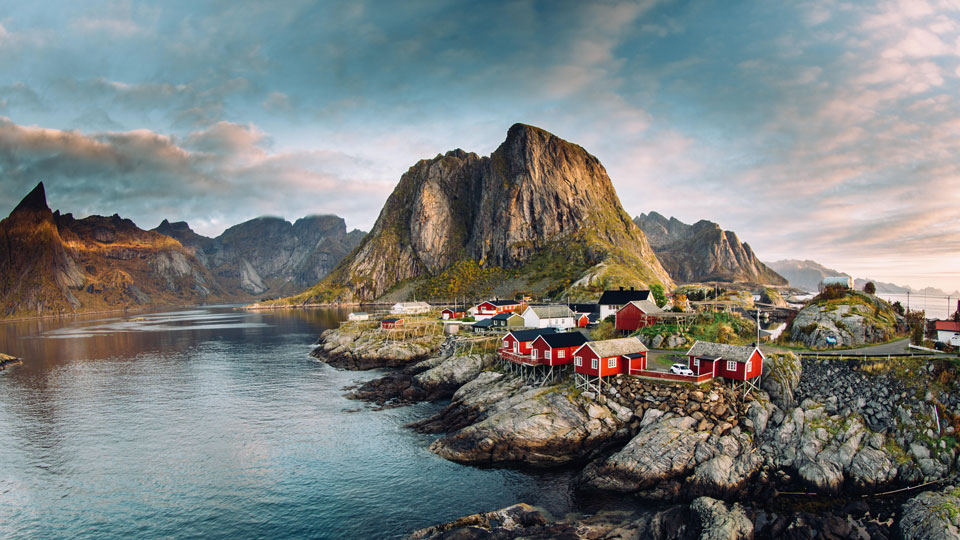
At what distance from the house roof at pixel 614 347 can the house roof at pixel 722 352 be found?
5.76 metres

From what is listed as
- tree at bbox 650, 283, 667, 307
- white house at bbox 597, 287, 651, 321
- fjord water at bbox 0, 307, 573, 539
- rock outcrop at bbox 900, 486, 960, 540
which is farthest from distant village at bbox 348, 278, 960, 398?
rock outcrop at bbox 900, 486, 960, 540

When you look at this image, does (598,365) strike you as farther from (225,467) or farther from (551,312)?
(551,312)

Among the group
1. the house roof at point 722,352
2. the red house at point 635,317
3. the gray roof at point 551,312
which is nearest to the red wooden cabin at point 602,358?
the house roof at point 722,352

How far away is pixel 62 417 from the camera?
184 ft

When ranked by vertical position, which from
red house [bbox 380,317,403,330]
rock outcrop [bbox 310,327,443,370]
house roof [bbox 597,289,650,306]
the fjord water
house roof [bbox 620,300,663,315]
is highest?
house roof [bbox 597,289,650,306]

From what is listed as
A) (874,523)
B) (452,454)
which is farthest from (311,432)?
(874,523)

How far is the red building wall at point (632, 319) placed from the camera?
69375 mm

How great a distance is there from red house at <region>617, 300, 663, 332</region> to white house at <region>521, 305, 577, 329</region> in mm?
16215

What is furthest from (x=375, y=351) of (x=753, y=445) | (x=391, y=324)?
(x=753, y=445)

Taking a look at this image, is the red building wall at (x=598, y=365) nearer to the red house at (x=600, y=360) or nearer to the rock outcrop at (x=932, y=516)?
the red house at (x=600, y=360)

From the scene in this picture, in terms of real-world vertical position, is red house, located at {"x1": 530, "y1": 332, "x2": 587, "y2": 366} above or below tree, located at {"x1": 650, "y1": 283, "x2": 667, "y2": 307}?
below

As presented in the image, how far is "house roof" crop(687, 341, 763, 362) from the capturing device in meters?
42.6

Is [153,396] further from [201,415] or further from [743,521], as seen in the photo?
[743,521]

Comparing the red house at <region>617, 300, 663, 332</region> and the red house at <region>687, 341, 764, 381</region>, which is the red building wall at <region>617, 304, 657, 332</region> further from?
the red house at <region>687, 341, 764, 381</region>
